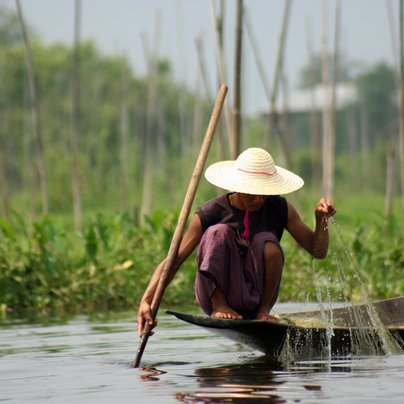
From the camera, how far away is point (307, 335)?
15.7ft

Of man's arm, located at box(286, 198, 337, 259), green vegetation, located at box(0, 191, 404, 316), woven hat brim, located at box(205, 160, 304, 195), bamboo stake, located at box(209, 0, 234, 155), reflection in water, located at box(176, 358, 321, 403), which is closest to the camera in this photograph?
reflection in water, located at box(176, 358, 321, 403)

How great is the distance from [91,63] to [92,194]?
26.6 metres

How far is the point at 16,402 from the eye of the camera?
13.1ft

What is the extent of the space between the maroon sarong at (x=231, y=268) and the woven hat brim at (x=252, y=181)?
19cm

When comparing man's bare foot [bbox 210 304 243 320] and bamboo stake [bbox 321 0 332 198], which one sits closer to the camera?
man's bare foot [bbox 210 304 243 320]

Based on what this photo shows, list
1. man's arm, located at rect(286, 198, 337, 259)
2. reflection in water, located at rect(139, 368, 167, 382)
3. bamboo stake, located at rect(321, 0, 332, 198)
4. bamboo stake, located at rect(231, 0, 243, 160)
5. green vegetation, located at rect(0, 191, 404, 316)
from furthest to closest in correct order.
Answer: bamboo stake, located at rect(321, 0, 332, 198) → green vegetation, located at rect(0, 191, 404, 316) → bamboo stake, located at rect(231, 0, 243, 160) → man's arm, located at rect(286, 198, 337, 259) → reflection in water, located at rect(139, 368, 167, 382)

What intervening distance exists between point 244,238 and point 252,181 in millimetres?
263

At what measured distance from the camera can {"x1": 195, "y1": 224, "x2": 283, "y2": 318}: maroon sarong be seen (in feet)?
15.8

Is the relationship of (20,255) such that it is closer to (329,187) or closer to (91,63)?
(329,187)

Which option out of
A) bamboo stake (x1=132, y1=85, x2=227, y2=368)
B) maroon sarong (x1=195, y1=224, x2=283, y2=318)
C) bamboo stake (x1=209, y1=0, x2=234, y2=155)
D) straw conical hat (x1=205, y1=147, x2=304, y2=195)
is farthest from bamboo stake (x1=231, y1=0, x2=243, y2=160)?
maroon sarong (x1=195, y1=224, x2=283, y2=318)

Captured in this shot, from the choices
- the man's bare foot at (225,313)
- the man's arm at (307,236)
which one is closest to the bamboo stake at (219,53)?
the man's arm at (307,236)

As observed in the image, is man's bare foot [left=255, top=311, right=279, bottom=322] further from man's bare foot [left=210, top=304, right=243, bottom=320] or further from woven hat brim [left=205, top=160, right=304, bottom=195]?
woven hat brim [left=205, top=160, right=304, bottom=195]

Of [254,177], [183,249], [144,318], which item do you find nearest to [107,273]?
[183,249]

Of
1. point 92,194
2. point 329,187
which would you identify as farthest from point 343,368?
point 92,194
